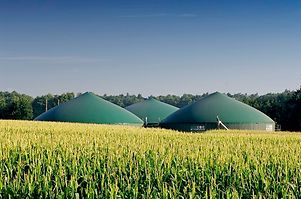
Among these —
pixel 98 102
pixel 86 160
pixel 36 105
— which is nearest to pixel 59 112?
pixel 98 102

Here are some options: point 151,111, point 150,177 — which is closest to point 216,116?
point 151,111

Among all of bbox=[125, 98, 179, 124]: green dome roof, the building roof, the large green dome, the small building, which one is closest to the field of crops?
the large green dome

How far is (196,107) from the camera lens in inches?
3044

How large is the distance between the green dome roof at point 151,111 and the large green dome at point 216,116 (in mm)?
18008

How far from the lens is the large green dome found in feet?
239

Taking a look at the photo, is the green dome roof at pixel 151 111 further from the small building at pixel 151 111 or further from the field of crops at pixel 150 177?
the field of crops at pixel 150 177

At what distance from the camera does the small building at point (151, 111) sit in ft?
316

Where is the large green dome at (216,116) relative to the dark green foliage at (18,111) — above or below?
below

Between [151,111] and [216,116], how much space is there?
1110 inches

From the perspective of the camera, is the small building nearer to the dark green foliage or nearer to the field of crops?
the dark green foliage

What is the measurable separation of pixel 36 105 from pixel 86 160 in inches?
6679

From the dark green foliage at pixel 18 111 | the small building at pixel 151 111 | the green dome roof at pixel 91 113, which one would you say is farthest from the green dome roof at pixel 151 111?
the dark green foliage at pixel 18 111

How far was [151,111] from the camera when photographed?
327ft

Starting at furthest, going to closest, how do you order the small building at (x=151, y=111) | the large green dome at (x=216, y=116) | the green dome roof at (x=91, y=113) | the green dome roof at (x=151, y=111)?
the green dome roof at (x=151, y=111)
the small building at (x=151, y=111)
the green dome roof at (x=91, y=113)
the large green dome at (x=216, y=116)
